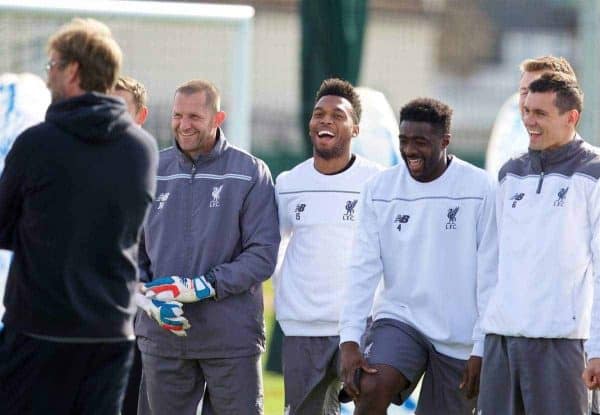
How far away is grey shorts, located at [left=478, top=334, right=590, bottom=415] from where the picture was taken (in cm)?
581

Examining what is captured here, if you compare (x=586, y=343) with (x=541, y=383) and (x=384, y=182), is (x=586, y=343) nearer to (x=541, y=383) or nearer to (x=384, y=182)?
(x=541, y=383)

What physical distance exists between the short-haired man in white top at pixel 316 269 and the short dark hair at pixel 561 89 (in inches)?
44.3

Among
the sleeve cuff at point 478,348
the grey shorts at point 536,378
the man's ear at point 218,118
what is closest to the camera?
the grey shorts at point 536,378

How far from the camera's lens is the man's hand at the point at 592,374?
18.1 ft

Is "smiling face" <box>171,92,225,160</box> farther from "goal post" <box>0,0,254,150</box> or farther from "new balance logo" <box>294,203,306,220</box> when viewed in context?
"goal post" <box>0,0,254,150</box>

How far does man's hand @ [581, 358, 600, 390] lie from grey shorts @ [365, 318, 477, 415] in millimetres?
831

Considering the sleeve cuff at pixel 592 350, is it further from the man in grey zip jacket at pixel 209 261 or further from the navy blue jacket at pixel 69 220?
the navy blue jacket at pixel 69 220

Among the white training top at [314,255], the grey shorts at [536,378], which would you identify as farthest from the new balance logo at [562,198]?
the white training top at [314,255]

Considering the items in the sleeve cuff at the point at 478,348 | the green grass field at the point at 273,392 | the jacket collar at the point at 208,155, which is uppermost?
the jacket collar at the point at 208,155

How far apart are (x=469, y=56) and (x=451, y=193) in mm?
30097

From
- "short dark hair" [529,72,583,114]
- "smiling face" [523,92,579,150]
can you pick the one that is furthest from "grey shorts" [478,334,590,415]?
"short dark hair" [529,72,583,114]

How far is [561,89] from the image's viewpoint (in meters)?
6.04

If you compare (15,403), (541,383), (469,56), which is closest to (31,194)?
(15,403)

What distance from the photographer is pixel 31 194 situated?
4.61 meters
